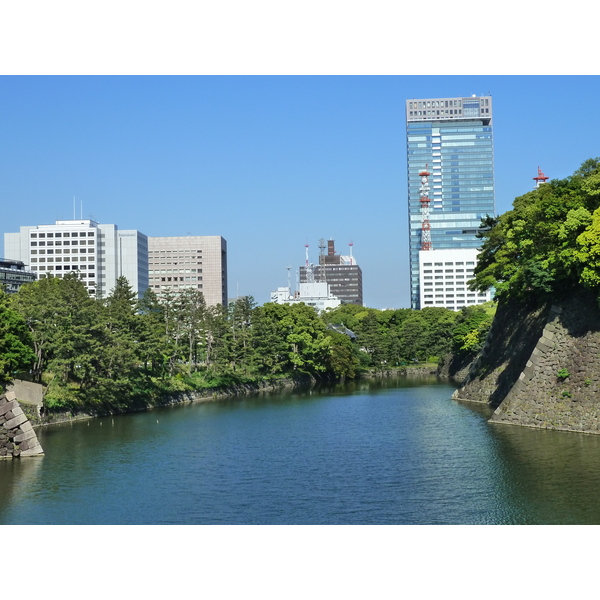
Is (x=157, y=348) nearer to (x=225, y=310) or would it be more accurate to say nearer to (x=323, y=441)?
(x=225, y=310)

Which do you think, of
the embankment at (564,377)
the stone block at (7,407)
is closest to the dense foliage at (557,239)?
the embankment at (564,377)

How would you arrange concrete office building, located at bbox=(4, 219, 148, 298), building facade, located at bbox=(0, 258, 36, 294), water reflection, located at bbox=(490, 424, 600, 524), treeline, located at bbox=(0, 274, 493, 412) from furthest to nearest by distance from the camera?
concrete office building, located at bbox=(4, 219, 148, 298)
building facade, located at bbox=(0, 258, 36, 294)
treeline, located at bbox=(0, 274, 493, 412)
water reflection, located at bbox=(490, 424, 600, 524)

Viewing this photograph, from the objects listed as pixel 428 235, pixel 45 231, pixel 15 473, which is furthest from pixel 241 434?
pixel 428 235

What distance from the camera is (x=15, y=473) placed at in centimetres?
2791

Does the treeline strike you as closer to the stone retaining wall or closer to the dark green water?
the dark green water

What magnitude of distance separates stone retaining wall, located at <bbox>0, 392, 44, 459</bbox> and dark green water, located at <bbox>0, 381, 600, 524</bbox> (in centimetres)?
81

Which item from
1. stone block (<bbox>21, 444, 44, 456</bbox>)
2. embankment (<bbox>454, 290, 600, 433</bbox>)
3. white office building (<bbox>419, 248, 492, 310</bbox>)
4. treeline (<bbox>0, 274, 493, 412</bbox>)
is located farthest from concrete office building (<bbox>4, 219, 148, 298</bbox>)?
embankment (<bbox>454, 290, 600, 433</bbox>)

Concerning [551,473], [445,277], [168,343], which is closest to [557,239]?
[551,473]

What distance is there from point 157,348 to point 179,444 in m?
20.5

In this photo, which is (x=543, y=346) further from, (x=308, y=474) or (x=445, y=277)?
(x=445, y=277)

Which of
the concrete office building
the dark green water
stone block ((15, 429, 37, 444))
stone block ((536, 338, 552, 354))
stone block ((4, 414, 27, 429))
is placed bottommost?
the dark green water

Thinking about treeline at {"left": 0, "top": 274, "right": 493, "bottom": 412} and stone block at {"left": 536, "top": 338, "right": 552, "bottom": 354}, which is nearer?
stone block at {"left": 536, "top": 338, "right": 552, "bottom": 354}

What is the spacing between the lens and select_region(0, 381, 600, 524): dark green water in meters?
21.4

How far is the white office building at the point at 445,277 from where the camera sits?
188 m
